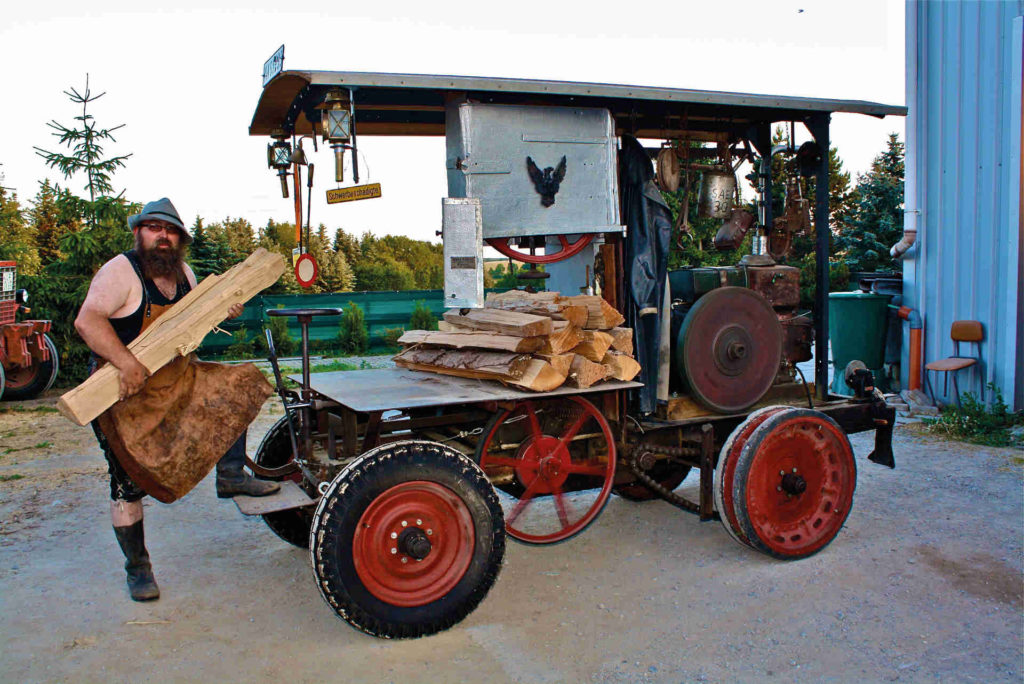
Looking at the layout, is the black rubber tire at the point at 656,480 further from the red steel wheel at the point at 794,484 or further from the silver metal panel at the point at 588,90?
the silver metal panel at the point at 588,90

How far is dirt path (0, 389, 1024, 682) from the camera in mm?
3820

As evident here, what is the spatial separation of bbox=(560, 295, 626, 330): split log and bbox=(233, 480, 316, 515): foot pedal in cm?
189

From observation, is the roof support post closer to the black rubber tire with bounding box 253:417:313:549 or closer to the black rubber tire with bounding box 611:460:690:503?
the black rubber tire with bounding box 611:460:690:503

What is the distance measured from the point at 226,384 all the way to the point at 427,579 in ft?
4.95

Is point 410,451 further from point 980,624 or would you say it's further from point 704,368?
point 980,624

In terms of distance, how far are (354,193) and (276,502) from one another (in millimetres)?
1720

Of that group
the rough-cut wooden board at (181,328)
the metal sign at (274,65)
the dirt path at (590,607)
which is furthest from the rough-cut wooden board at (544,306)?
the metal sign at (274,65)

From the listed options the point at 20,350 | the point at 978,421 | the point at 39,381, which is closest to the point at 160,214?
the point at 978,421

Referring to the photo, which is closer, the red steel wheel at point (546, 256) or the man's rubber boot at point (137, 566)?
the man's rubber boot at point (137, 566)

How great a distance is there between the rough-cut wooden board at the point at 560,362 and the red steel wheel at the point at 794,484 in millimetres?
1245

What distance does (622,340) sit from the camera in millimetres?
4992

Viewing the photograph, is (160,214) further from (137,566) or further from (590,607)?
(590,607)

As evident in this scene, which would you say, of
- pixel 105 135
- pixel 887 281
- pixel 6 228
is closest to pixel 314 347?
pixel 105 135

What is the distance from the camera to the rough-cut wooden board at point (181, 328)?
3.92 m
